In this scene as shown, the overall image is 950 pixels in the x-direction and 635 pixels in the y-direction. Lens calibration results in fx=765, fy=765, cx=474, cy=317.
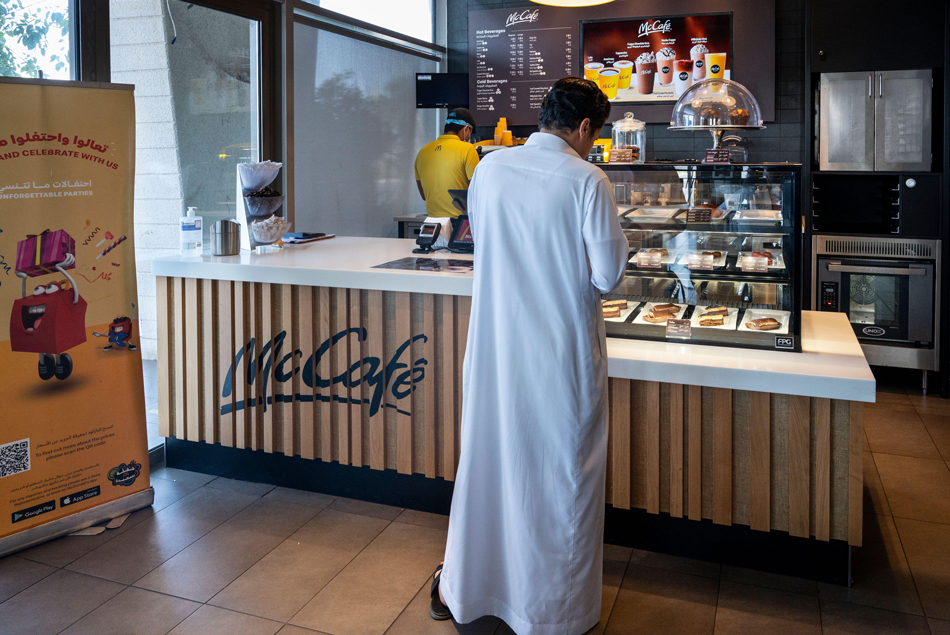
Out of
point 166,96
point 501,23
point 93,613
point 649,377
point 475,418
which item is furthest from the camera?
point 501,23

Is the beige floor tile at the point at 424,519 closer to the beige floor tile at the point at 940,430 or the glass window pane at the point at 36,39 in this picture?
the glass window pane at the point at 36,39

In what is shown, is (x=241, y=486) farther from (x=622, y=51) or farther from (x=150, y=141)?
(x=622, y=51)

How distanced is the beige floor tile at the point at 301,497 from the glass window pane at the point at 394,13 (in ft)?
11.2

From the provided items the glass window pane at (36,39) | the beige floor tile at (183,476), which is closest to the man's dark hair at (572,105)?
the glass window pane at (36,39)

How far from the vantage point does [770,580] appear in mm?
2611

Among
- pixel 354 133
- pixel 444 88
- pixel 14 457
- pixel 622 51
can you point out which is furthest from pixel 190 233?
pixel 622 51

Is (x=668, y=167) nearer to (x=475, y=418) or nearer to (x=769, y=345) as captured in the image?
(x=769, y=345)

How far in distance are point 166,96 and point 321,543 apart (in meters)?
2.38

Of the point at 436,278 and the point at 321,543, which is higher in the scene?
the point at 436,278

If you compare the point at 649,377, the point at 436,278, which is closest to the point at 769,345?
the point at 649,377

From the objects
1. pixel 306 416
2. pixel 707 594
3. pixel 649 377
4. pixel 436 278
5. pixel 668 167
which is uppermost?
pixel 668 167

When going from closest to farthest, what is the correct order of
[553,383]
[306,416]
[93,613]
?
[553,383] < [93,613] < [306,416]

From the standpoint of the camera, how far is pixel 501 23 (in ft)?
20.9

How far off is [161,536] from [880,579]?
2.60 metres
